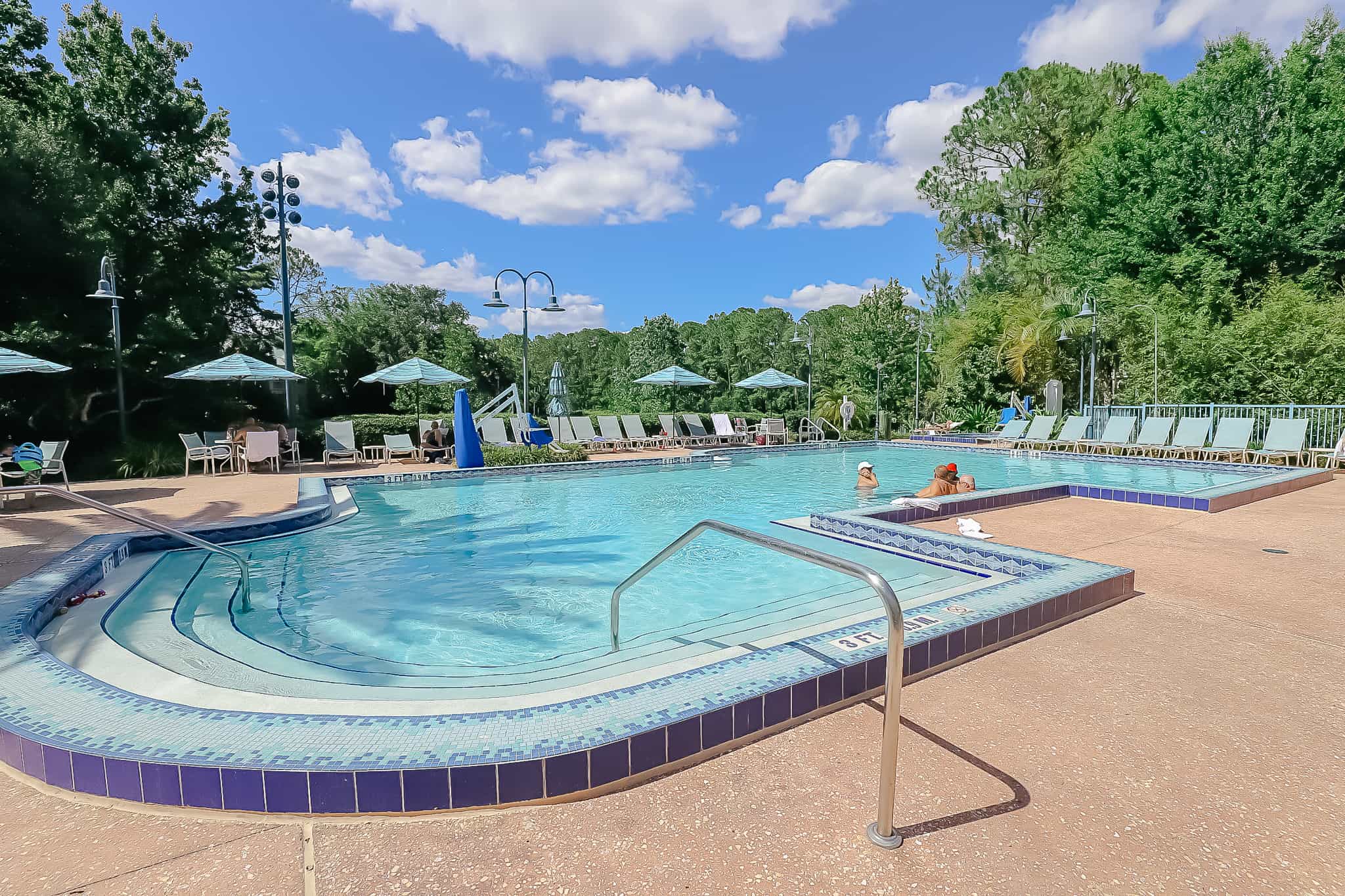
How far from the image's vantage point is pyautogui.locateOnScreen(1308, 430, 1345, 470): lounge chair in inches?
439

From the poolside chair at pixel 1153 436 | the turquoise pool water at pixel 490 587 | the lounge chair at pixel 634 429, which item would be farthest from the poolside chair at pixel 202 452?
the poolside chair at pixel 1153 436

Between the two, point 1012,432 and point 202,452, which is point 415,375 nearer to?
point 202,452

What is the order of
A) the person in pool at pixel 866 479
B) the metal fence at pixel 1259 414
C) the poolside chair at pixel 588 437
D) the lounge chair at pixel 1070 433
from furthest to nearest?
the poolside chair at pixel 588 437, the lounge chair at pixel 1070 433, the metal fence at pixel 1259 414, the person in pool at pixel 866 479

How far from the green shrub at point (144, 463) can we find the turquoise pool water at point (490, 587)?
→ 4933 millimetres

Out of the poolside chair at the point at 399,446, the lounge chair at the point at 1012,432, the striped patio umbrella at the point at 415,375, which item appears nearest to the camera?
the poolside chair at the point at 399,446

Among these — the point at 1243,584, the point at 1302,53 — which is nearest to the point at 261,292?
the point at 1243,584

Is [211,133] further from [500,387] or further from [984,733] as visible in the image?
[984,733]

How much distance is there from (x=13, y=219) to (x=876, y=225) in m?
32.3

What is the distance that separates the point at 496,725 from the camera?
2.33 m

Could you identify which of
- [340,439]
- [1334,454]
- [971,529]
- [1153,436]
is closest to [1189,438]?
[1153,436]

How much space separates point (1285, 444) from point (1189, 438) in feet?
4.88

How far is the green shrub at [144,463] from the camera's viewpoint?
37.3 ft

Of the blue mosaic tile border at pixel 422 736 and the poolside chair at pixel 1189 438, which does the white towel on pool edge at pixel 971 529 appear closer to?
the blue mosaic tile border at pixel 422 736

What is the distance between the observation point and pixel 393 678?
365 centimetres
